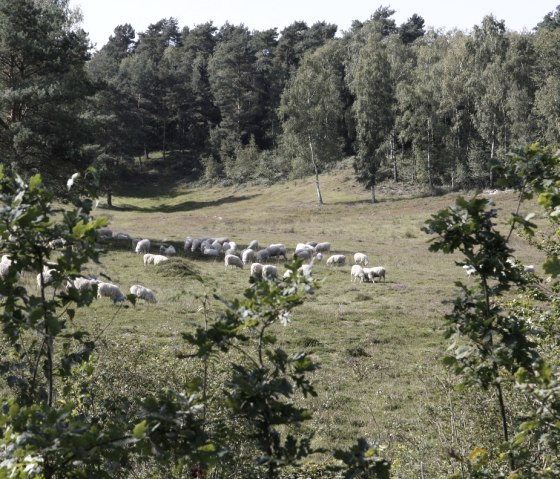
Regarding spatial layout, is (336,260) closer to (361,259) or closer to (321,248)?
(361,259)

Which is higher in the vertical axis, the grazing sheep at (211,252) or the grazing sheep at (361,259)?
the grazing sheep at (211,252)

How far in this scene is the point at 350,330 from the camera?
742 inches

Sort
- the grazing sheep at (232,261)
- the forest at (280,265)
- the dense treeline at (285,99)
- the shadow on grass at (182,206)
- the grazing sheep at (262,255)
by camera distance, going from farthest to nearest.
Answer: the shadow on grass at (182,206) → the grazing sheep at (262,255) → the dense treeline at (285,99) → the grazing sheep at (232,261) → the forest at (280,265)

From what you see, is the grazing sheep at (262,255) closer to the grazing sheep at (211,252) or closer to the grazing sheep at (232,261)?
the grazing sheep at (232,261)

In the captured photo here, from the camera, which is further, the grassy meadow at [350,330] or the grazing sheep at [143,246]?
the grazing sheep at [143,246]

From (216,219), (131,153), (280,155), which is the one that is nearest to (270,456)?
(216,219)

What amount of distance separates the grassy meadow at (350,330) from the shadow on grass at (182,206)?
13.5 metres

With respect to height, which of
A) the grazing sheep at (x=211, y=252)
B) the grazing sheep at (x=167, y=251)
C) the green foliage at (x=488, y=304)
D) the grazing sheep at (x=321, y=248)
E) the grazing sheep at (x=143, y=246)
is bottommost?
the grazing sheep at (x=321, y=248)

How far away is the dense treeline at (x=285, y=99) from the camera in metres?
30.6

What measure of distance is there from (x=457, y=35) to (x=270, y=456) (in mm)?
83021

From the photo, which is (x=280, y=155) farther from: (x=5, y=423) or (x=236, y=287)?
(x=5, y=423)

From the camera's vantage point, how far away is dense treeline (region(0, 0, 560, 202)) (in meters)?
30.6

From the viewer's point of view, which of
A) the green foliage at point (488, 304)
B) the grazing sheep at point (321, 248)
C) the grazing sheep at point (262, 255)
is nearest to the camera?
the green foliage at point (488, 304)

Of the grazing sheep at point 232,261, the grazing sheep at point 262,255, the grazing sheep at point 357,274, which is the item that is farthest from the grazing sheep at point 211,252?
the grazing sheep at point 357,274
